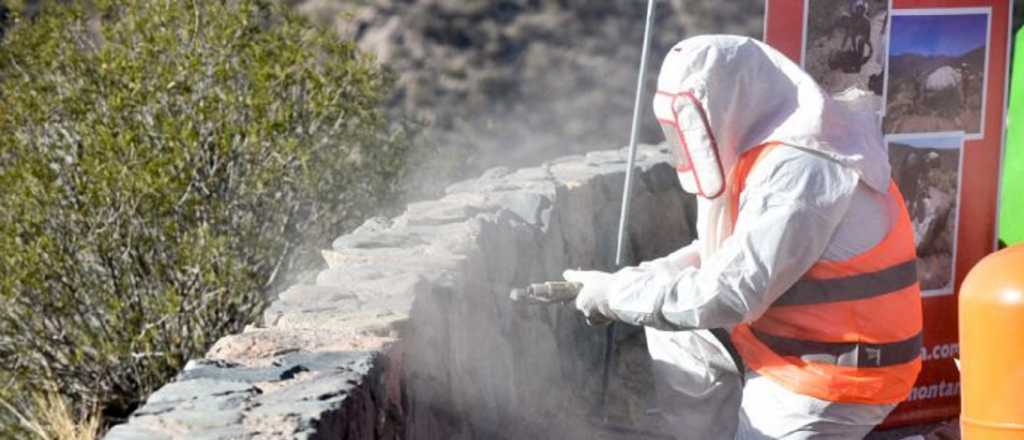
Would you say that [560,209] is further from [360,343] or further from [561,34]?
[561,34]

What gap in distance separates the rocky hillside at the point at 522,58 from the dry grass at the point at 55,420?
4985mm

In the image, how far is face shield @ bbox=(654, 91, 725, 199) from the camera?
4.14m

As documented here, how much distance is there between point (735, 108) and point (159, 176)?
107 inches

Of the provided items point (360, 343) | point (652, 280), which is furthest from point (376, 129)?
point (360, 343)

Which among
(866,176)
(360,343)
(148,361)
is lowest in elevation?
(148,361)

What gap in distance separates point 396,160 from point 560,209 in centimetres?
232

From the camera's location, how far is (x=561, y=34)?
11477mm

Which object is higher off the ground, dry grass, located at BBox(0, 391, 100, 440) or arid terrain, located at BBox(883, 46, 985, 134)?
arid terrain, located at BBox(883, 46, 985, 134)

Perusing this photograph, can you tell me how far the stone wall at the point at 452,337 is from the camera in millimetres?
3146

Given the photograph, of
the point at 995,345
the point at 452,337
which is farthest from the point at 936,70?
the point at 452,337

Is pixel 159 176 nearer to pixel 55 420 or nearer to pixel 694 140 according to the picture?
pixel 55 420

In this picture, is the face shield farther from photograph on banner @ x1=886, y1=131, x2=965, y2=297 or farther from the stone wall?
photograph on banner @ x1=886, y1=131, x2=965, y2=297

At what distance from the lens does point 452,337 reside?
4.28 metres

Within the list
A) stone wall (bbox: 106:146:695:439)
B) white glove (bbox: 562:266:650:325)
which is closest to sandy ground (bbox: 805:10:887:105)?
stone wall (bbox: 106:146:695:439)
